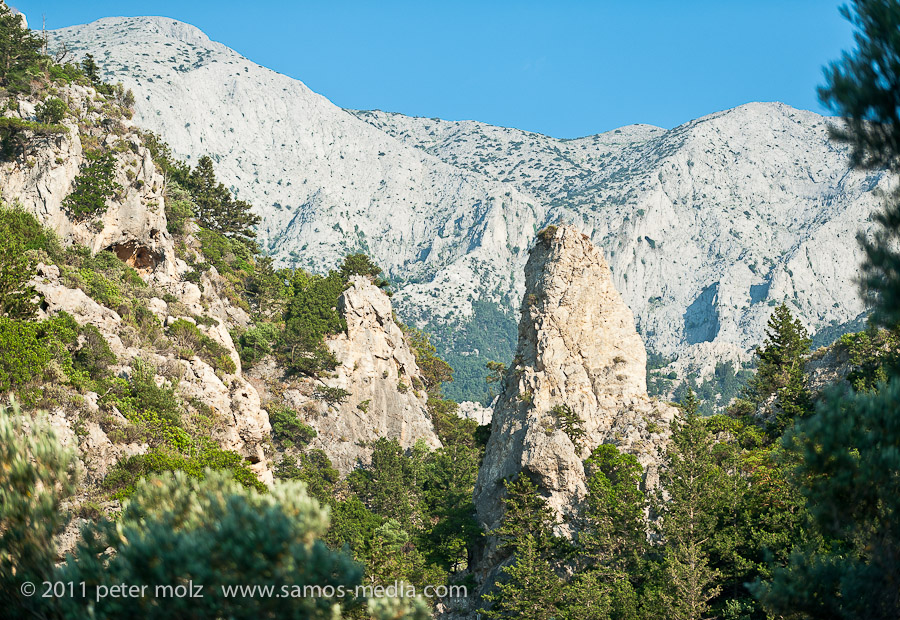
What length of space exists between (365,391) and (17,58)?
43.0 metres

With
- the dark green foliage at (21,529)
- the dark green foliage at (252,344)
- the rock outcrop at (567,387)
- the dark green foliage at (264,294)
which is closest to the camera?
the dark green foliage at (21,529)

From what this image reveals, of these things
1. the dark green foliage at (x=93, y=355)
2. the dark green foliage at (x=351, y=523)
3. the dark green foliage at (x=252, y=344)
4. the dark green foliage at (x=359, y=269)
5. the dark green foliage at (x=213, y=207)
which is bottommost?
the dark green foliage at (x=351, y=523)

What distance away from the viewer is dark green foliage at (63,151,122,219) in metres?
54.7

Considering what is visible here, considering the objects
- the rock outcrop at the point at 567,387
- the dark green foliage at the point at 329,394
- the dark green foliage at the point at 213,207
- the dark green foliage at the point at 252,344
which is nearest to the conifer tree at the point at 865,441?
the rock outcrop at the point at 567,387

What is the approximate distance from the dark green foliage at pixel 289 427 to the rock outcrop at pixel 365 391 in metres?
1.19

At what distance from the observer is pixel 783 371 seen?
5834 centimetres

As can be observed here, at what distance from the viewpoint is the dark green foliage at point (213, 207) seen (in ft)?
271

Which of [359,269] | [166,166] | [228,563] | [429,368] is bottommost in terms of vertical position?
[228,563]

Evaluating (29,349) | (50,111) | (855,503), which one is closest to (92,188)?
(50,111)

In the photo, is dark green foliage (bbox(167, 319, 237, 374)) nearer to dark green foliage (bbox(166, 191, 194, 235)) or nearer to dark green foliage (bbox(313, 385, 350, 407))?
dark green foliage (bbox(313, 385, 350, 407))

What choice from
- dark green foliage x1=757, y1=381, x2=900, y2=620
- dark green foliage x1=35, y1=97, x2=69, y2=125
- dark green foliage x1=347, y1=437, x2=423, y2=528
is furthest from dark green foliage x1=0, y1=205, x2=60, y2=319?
dark green foliage x1=757, y1=381, x2=900, y2=620

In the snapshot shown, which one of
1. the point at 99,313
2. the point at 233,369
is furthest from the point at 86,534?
the point at 233,369

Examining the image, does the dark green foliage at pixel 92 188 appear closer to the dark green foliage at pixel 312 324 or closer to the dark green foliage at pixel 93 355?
the dark green foliage at pixel 93 355

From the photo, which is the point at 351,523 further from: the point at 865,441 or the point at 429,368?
the point at 429,368
